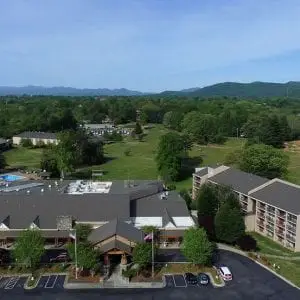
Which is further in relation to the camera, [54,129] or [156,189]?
[54,129]

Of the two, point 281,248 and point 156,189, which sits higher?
point 156,189

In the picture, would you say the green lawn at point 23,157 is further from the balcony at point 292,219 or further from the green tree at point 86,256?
the balcony at point 292,219

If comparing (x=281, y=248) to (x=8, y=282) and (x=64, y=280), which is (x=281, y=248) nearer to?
(x=64, y=280)

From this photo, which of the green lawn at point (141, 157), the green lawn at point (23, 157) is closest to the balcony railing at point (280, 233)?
the green lawn at point (141, 157)

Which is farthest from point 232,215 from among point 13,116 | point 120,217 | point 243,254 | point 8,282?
point 13,116

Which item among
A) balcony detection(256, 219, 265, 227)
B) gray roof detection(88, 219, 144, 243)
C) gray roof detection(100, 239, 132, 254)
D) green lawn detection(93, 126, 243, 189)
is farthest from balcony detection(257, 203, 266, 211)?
green lawn detection(93, 126, 243, 189)

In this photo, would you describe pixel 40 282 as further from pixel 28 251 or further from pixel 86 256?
pixel 86 256
